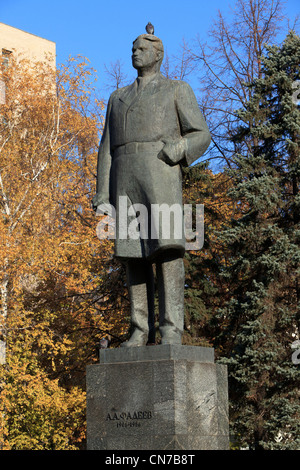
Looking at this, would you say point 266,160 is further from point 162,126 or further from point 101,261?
point 162,126

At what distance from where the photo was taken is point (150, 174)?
6.68 metres

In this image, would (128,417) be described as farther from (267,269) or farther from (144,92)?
(267,269)

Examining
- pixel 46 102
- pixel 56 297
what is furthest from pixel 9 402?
pixel 46 102

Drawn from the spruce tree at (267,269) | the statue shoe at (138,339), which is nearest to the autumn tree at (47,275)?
the spruce tree at (267,269)

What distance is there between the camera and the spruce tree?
51.3ft

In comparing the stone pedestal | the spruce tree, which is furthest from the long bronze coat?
the spruce tree

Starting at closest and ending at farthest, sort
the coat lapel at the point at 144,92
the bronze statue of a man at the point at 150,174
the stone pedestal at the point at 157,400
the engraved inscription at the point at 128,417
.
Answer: the stone pedestal at the point at 157,400 < the engraved inscription at the point at 128,417 < the bronze statue of a man at the point at 150,174 < the coat lapel at the point at 144,92

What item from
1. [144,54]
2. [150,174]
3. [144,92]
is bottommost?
[150,174]

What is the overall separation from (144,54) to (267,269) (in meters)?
10.2

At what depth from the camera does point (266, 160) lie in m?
17.7

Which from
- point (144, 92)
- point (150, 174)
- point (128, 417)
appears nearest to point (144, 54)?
point (144, 92)

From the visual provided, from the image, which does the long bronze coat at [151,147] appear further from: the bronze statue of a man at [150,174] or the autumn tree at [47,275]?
the autumn tree at [47,275]

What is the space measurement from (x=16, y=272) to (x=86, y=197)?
18.1ft

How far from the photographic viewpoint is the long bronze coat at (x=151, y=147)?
668 centimetres
